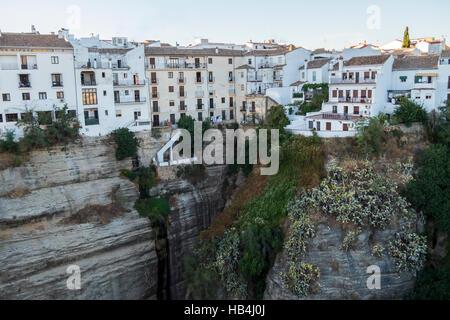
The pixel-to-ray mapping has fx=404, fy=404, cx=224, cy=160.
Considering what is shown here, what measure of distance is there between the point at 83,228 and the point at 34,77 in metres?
9.35

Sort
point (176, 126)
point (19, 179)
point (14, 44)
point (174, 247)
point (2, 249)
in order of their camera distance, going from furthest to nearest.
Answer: point (176, 126) < point (174, 247) < point (14, 44) < point (19, 179) < point (2, 249)

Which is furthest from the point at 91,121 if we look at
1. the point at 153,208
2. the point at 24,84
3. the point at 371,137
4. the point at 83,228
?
the point at 371,137

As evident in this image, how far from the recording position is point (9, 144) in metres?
21.6

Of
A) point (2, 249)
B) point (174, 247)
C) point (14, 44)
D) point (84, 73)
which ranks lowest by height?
point (174, 247)

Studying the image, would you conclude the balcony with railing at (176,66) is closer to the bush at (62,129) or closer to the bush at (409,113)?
the bush at (62,129)

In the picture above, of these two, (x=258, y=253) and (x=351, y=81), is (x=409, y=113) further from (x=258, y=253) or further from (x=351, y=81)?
(x=258, y=253)

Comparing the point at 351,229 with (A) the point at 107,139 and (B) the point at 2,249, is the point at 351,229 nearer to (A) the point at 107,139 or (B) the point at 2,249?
(A) the point at 107,139

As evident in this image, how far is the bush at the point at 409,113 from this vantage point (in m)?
24.3

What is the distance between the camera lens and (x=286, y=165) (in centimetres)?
2406

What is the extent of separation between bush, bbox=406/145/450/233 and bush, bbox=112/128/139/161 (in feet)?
52.6

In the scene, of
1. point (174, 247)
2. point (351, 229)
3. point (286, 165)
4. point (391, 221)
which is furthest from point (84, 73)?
point (391, 221)

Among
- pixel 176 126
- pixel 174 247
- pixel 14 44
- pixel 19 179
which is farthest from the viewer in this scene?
pixel 176 126

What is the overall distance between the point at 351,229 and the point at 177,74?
17.3 m

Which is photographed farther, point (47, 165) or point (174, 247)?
point (174, 247)
